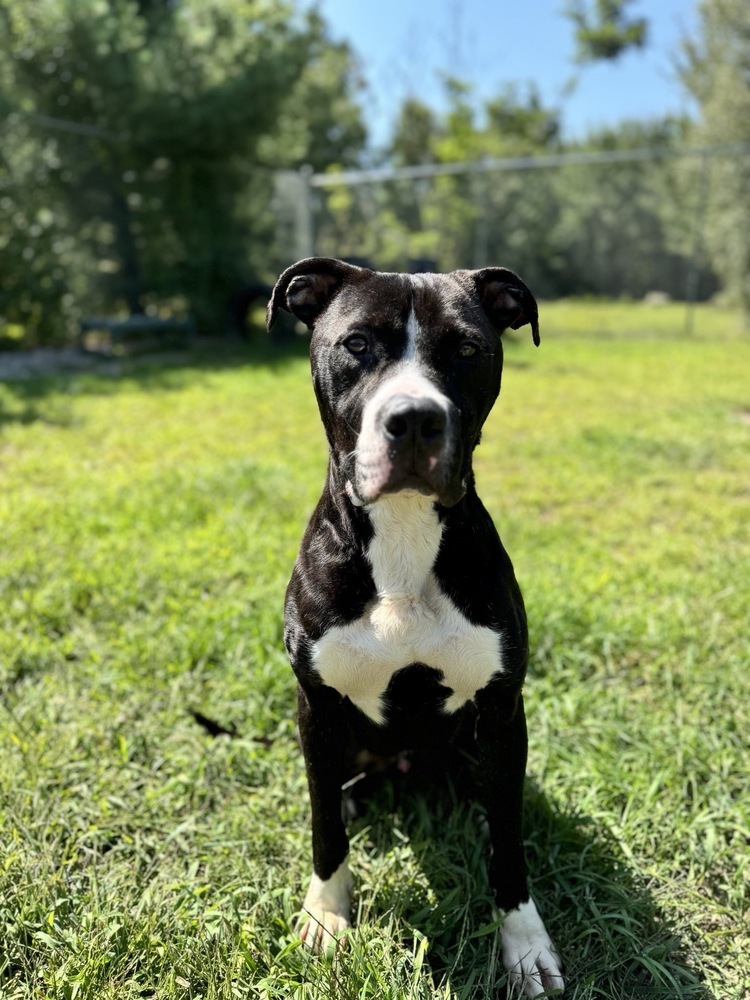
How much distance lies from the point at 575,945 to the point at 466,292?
155 centimetres

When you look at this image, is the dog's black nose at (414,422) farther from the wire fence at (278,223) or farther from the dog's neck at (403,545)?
the wire fence at (278,223)

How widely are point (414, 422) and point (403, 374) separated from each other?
5.5 inches

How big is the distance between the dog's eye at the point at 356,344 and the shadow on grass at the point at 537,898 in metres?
1.30

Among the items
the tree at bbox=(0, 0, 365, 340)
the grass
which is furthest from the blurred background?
the grass

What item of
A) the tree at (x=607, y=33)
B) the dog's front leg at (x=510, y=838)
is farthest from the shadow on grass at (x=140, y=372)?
the tree at (x=607, y=33)

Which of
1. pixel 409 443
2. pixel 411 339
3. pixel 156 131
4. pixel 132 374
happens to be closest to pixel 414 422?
pixel 409 443

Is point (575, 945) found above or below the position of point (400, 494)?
below

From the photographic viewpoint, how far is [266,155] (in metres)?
13.5

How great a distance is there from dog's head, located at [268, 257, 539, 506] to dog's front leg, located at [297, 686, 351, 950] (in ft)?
1.80

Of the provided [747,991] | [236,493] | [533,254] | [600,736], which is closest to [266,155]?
[533,254]

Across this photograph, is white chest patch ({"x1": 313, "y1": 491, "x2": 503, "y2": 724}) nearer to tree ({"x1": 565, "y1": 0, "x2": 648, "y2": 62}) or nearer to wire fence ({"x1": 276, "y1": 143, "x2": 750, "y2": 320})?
wire fence ({"x1": 276, "y1": 143, "x2": 750, "y2": 320})

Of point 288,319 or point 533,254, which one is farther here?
point 533,254

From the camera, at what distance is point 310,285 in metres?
1.95

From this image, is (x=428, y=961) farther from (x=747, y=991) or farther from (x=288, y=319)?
(x=288, y=319)
